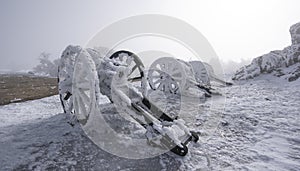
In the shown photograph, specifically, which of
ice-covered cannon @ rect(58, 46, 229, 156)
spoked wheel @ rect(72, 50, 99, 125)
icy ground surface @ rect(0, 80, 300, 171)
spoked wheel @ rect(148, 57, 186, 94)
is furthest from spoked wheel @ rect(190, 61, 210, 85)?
spoked wheel @ rect(72, 50, 99, 125)

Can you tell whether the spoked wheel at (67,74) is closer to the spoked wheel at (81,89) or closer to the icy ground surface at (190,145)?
the spoked wheel at (81,89)

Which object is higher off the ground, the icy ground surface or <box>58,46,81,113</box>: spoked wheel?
<box>58,46,81,113</box>: spoked wheel

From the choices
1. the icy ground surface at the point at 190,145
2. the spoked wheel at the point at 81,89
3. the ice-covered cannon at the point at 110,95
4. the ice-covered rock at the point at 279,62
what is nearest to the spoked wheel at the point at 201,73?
the ice-covered rock at the point at 279,62

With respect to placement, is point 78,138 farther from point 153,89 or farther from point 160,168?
point 153,89

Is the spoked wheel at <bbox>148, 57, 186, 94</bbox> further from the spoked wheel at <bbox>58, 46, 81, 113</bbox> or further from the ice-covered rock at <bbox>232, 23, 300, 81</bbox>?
the ice-covered rock at <bbox>232, 23, 300, 81</bbox>

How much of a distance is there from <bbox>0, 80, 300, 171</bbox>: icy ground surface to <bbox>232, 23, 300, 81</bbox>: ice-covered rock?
9227 mm

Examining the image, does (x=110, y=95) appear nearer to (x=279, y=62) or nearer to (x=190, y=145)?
(x=190, y=145)

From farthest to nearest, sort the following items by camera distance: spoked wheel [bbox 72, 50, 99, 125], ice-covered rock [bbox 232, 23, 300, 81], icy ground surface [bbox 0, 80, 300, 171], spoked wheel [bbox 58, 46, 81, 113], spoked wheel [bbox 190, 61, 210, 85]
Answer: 1. ice-covered rock [bbox 232, 23, 300, 81]
2. spoked wheel [bbox 190, 61, 210, 85]
3. spoked wheel [bbox 58, 46, 81, 113]
4. spoked wheel [bbox 72, 50, 99, 125]
5. icy ground surface [bbox 0, 80, 300, 171]

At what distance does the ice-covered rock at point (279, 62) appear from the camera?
1309 cm

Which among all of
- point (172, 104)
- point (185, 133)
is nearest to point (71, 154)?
point (185, 133)

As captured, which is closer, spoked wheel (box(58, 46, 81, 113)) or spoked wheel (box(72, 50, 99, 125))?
spoked wheel (box(72, 50, 99, 125))

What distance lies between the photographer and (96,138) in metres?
3.77

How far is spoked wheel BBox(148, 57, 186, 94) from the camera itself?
848cm

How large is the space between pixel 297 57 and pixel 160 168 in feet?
46.5
